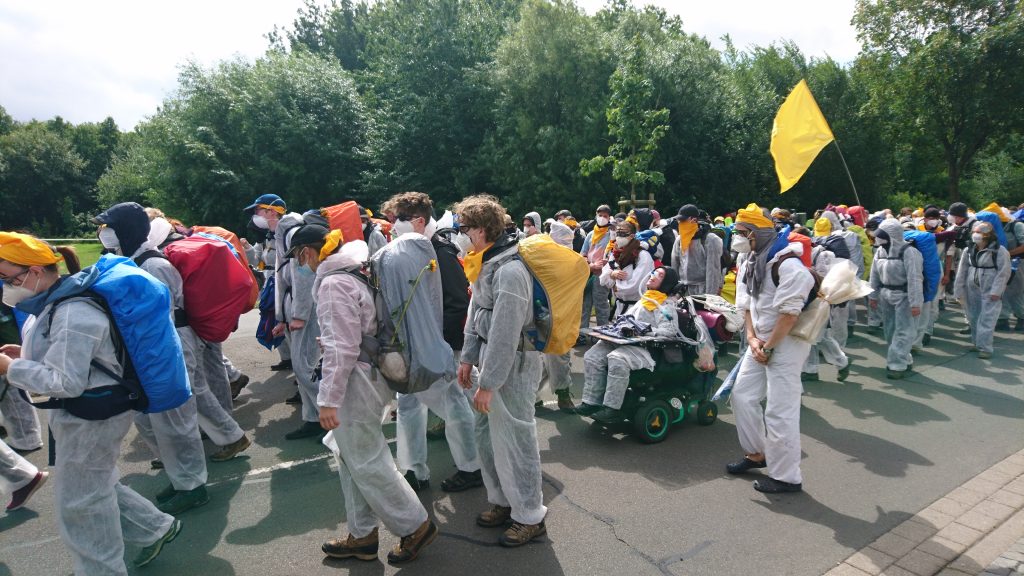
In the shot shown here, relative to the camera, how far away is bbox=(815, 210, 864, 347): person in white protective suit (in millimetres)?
8188

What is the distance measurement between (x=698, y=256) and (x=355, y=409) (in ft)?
20.8

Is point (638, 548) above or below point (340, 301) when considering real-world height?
below

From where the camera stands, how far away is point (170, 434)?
4.23 meters

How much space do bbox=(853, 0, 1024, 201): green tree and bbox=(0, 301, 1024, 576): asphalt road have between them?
64.3 ft

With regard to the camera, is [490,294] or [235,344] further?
[235,344]

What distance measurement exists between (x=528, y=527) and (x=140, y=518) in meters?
2.31

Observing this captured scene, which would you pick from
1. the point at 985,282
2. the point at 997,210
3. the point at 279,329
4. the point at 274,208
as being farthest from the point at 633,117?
the point at 279,329

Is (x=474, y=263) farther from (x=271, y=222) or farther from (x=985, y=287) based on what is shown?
(x=985, y=287)

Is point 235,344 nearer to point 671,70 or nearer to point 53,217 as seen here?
point 671,70

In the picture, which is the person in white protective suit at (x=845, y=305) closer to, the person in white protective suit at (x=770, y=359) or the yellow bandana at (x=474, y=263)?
the person in white protective suit at (x=770, y=359)

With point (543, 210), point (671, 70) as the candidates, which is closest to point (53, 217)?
point (543, 210)

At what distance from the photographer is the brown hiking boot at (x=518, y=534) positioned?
3.71 meters

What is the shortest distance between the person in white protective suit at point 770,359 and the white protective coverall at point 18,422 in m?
6.37

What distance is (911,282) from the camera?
301 inches
